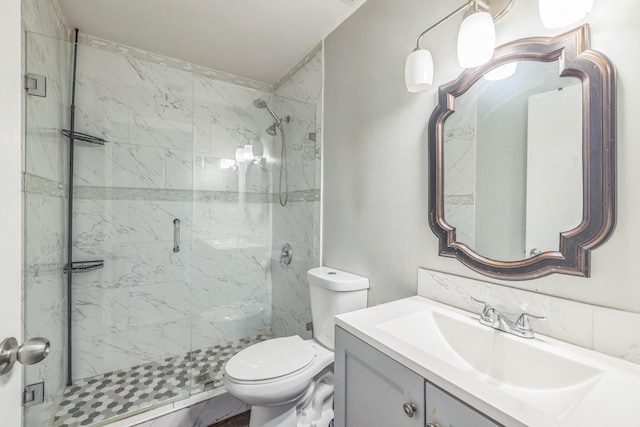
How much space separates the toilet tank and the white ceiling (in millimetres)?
1567

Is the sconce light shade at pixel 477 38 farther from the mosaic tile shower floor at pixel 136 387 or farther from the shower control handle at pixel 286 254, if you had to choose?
the mosaic tile shower floor at pixel 136 387

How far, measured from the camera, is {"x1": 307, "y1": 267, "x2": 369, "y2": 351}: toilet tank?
147 cm

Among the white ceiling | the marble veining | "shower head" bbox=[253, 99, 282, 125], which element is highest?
the white ceiling

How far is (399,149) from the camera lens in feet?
4.37

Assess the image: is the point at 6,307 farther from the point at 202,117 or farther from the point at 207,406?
the point at 202,117

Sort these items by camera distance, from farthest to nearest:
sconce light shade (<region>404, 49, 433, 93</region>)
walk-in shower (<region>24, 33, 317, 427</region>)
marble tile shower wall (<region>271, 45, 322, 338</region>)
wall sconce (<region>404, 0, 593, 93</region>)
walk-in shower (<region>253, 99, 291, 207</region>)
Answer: walk-in shower (<region>253, 99, 291, 207</region>) → marble tile shower wall (<region>271, 45, 322, 338</region>) → walk-in shower (<region>24, 33, 317, 427</region>) → sconce light shade (<region>404, 49, 433, 93</region>) → wall sconce (<region>404, 0, 593, 93</region>)

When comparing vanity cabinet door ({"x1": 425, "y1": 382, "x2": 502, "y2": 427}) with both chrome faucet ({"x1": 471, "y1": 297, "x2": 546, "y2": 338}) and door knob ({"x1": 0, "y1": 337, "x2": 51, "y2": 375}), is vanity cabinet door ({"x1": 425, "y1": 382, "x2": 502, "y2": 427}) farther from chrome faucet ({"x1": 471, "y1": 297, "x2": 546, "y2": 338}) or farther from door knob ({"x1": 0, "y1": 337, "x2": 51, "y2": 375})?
door knob ({"x1": 0, "y1": 337, "x2": 51, "y2": 375})

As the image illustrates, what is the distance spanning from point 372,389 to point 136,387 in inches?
68.3

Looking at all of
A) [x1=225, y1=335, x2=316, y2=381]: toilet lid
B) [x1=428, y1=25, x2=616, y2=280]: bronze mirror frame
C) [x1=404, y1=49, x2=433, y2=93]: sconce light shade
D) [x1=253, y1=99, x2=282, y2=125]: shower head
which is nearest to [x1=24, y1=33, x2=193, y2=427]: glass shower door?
[x1=253, y1=99, x2=282, y2=125]: shower head

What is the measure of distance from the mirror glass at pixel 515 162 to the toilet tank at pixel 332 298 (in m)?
0.62

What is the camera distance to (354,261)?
1.62 metres

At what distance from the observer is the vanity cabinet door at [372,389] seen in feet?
2.32

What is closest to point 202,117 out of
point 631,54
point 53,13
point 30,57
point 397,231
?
point 53,13

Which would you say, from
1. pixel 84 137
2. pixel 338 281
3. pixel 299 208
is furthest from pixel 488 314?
pixel 84 137
